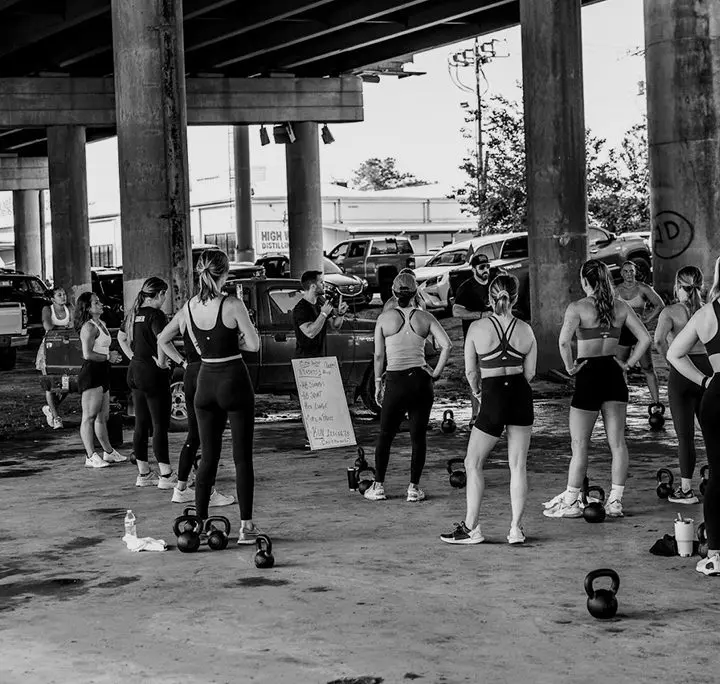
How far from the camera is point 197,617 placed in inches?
293

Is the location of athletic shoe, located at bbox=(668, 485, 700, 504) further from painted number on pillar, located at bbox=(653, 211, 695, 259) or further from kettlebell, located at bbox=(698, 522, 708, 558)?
painted number on pillar, located at bbox=(653, 211, 695, 259)

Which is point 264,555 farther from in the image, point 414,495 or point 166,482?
point 166,482

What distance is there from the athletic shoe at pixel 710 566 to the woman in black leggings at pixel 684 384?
220cm

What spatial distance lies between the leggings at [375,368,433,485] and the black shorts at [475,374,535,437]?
5.82 feet

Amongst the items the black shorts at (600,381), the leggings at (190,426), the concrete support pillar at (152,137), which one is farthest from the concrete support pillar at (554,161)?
the black shorts at (600,381)

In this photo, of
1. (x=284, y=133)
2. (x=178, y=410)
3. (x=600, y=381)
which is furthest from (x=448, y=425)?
(x=284, y=133)

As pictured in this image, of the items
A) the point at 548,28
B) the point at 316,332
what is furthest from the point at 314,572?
the point at 548,28

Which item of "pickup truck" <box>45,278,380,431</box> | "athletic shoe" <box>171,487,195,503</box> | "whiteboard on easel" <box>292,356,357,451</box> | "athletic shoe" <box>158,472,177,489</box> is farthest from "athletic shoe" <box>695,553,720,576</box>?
"pickup truck" <box>45,278,380,431</box>

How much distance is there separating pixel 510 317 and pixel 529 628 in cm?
285

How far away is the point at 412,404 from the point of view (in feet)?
35.9

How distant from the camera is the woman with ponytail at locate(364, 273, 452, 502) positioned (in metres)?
10.9

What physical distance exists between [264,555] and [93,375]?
206 inches

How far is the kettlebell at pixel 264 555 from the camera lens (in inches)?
340

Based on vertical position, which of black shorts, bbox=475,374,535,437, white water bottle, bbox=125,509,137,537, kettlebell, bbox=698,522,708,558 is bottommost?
kettlebell, bbox=698,522,708,558
